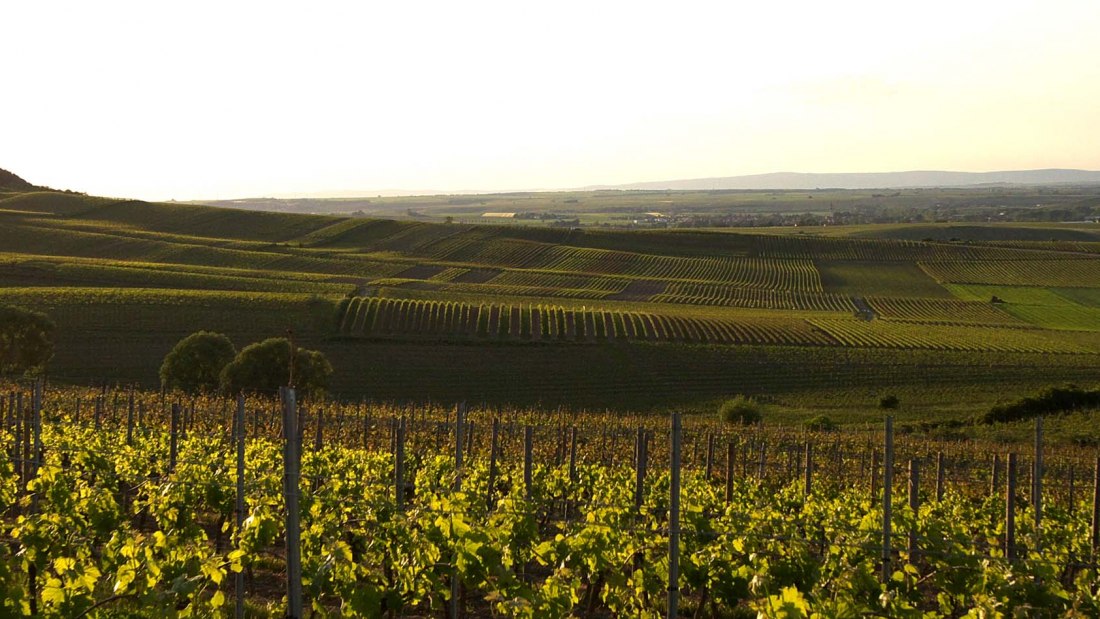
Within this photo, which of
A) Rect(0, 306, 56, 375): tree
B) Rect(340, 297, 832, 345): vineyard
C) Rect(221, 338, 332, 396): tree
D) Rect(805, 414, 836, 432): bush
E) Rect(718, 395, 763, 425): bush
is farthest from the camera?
Rect(340, 297, 832, 345): vineyard

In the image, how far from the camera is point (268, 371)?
33406 mm

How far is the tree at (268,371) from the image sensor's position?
3278 cm

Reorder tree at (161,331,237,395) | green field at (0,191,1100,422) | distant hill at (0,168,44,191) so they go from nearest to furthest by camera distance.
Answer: tree at (161,331,237,395) → green field at (0,191,1100,422) → distant hill at (0,168,44,191)

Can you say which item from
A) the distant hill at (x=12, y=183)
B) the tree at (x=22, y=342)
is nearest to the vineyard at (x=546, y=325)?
the tree at (x=22, y=342)

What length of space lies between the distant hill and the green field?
1776 centimetres

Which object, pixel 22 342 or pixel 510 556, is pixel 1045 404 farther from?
pixel 22 342

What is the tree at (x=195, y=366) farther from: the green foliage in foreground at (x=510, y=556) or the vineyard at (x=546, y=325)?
the green foliage in foreground at (x=510, y=556)

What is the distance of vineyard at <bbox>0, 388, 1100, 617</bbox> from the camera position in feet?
20.5

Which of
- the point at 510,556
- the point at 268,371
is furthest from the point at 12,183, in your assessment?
the point at 510,556

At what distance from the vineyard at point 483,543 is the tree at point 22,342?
80.5 feet

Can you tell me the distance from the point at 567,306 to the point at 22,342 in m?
30.7

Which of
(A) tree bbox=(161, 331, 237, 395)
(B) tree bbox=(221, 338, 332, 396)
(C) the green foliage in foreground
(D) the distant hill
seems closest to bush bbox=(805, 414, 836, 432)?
(B) tree bbox=(221, 338, 332, 396)

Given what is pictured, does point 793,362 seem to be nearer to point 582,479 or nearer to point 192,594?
point 582,479

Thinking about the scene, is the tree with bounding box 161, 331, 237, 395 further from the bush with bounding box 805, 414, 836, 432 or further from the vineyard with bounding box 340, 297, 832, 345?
the bush with bounding box 805, 414, 836, 432
